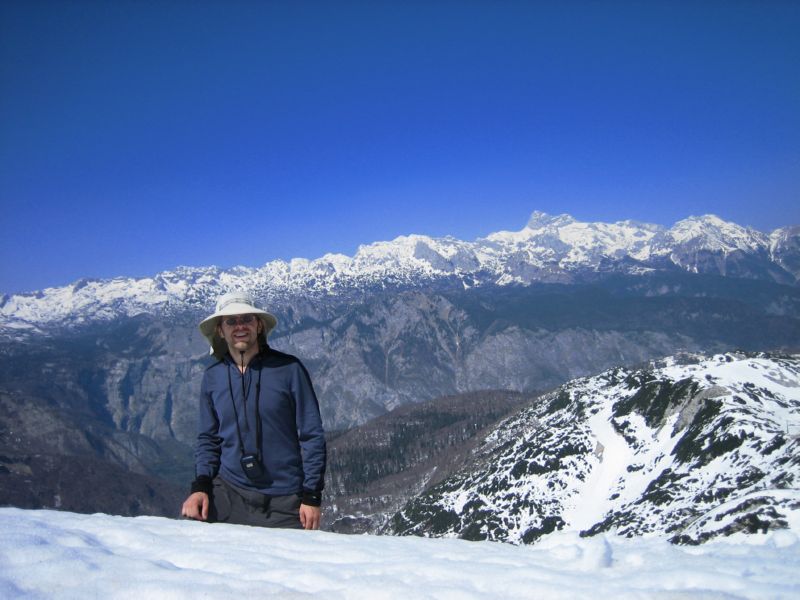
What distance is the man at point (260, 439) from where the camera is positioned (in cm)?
986

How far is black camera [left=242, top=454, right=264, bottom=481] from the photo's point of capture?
32.0 ft

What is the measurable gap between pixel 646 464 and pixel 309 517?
404 feet

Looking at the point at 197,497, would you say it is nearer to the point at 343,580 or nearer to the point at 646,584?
the point at 343,580

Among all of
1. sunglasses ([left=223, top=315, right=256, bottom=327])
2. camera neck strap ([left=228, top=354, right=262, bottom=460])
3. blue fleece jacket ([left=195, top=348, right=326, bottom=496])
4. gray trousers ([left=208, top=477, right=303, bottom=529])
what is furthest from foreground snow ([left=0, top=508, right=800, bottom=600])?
sunglasses ([left=223, top=315, right=256, bottom=327])

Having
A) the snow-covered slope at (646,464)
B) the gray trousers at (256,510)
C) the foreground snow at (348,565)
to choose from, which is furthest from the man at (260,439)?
the snow-covered slope at (646,464)

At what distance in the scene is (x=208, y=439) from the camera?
10570mm

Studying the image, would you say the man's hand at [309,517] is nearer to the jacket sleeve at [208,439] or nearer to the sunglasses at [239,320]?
the jacket sleeve at [208,439]

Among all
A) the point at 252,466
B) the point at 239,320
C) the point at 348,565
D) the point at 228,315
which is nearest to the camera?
the point at 348,565

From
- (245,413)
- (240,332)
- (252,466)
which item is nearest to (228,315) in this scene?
(240,332)

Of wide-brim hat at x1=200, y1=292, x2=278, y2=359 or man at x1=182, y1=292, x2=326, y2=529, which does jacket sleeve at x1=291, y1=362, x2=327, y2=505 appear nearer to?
man at x1=182, y1=292, x2=326, y2=529

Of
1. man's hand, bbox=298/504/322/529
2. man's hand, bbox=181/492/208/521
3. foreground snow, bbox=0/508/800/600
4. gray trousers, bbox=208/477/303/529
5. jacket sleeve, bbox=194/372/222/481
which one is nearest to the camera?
foreground snow, bbox=0/508/800/600

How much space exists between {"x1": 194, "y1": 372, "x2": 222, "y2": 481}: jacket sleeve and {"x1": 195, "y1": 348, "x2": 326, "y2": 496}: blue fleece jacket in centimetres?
4

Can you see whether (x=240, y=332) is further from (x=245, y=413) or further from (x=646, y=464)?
(x=646, y=464)

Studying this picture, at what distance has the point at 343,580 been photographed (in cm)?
627
